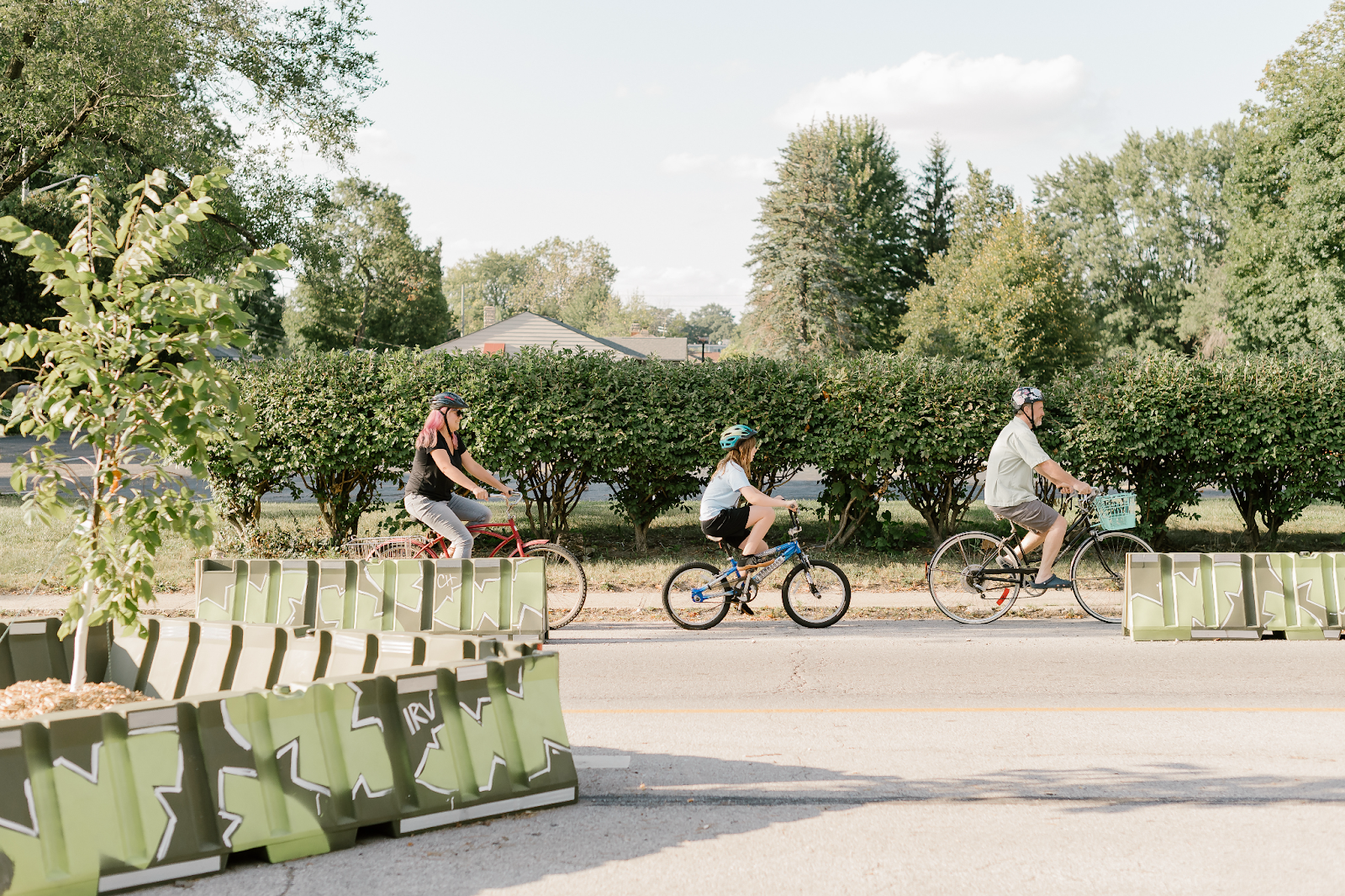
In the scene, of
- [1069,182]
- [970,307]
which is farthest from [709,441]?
[1069,182]

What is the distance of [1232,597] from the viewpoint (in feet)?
29.1

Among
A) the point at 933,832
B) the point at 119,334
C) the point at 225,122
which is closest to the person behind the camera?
the point at 933,832

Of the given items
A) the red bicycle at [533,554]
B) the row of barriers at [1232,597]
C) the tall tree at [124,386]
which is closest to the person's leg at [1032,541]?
the row of barriers at [1232,597]

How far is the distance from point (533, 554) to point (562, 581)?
37 cm

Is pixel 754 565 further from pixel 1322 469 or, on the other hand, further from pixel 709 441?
pixel 1322 469

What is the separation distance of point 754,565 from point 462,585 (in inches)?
101

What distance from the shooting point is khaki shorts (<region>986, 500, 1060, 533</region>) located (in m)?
9.40

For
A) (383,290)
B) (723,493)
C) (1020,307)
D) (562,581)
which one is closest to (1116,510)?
(723,493)

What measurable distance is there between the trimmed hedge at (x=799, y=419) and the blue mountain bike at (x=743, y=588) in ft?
10.2

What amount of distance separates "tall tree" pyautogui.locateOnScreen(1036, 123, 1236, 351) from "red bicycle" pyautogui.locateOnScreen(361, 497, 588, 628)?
67.7 m

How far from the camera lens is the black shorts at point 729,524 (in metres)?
9.34

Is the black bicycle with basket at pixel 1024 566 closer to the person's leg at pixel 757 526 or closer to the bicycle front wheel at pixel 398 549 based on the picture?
the person's leg at pixel 757 526

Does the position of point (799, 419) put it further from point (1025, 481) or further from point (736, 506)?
point (1025, 481)

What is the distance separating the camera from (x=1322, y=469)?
480 inches
